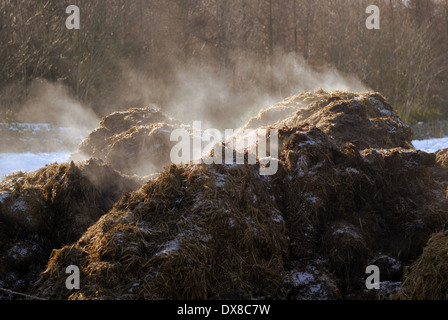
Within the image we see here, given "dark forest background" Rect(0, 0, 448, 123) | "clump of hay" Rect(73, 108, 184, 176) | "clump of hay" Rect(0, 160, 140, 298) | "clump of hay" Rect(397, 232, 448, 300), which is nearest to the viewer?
"clump of hay" Rect(397, 232, 448, 300)

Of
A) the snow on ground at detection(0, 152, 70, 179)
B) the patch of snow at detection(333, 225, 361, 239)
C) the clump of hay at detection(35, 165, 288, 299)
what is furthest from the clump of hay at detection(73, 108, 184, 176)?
the snow on ground at detection(0, 152, 70, 179)

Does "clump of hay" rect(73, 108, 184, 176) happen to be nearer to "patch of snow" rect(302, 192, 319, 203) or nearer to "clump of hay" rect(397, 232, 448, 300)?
"patch of snow" rect(302, 192, 319, 203)

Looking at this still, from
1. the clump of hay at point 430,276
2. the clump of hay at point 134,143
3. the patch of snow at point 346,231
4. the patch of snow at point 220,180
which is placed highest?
the clump of hay at point 134,143

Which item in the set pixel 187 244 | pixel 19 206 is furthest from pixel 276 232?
pixel 19 206

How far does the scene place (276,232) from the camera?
403cm

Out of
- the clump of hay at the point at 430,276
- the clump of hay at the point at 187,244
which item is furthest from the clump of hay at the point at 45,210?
the clump of hay at the point at 430,276

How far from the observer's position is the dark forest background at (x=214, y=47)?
675 inches

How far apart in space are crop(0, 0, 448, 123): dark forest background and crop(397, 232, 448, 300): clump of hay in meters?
14.4

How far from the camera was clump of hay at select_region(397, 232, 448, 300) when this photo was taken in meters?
3.31

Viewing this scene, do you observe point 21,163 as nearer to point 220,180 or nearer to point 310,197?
point 220,180

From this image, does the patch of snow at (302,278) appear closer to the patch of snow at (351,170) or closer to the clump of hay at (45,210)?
the patch of snow at (351,170)
